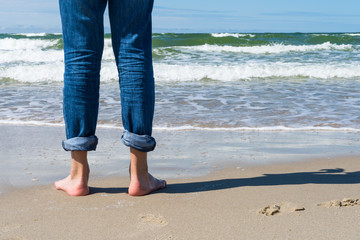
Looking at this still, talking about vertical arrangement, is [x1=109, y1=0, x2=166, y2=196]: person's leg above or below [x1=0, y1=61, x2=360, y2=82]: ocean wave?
above

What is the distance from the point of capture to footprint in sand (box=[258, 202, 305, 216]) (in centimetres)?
170

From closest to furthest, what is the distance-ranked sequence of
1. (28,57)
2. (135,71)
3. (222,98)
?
1. (135,71)
2. (222,98)
3. (28,57)

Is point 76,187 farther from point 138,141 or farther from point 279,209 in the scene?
point 279,209

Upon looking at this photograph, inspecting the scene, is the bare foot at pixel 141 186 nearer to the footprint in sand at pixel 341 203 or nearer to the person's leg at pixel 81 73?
the person's leg at pixel 81 73

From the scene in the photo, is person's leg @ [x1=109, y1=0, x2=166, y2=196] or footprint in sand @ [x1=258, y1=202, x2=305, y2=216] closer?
footprint in sand @ [x1=258, y1=202, x2=305, y2=216]

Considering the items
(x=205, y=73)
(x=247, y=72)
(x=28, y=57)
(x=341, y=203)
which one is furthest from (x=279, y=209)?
(x=28, y=57)

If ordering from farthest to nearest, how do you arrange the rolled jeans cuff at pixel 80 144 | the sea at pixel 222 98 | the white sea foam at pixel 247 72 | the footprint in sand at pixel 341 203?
the white sea foam at pixel 247 72
the sea at pixel 222 98
the rolled jeans cuff at pixel 80 144
the footprint in sand at pixel 341 203

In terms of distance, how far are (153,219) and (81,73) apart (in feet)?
2.26

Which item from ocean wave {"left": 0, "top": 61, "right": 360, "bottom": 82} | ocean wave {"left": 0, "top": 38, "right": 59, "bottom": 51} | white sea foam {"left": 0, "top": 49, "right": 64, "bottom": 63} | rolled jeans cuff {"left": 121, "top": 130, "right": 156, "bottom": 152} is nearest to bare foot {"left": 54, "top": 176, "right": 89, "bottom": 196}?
rolled jeans cuff {"left": 121, "top": 130, "right": 156, "bottom": 152}

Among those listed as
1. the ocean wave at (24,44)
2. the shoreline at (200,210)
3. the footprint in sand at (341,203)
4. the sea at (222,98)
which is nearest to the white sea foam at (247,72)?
the sea at (222,98)

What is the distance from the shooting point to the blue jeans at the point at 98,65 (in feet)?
6.11

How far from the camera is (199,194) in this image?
1.97 meters

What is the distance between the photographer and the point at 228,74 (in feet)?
27.9

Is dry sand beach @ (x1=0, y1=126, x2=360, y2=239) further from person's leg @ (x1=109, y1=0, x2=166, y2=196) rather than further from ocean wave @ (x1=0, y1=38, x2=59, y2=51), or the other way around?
ocean wave @ (x1=0, y1=38, x2=59, y2=51)
